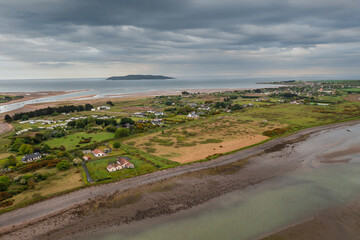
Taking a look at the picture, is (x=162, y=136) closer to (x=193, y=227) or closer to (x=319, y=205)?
(x=193, y=227)

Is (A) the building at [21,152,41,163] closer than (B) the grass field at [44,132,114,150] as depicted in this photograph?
Yes

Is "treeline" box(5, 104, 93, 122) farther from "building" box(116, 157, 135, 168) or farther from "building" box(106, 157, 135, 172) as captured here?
"building" box(106, 157, 135, 172)

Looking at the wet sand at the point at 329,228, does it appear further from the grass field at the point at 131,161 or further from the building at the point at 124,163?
the building at the point at 124,163

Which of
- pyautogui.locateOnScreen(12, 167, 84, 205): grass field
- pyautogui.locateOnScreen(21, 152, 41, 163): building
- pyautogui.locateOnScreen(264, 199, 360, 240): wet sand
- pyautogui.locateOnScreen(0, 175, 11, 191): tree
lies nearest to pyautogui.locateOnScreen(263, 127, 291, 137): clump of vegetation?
pyautogui.locateOnScreen(264, 199, 360, 240): wet sand

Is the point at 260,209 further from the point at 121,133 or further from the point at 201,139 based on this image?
the point at 121,133

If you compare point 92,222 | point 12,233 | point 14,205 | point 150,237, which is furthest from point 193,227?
point 14,205
